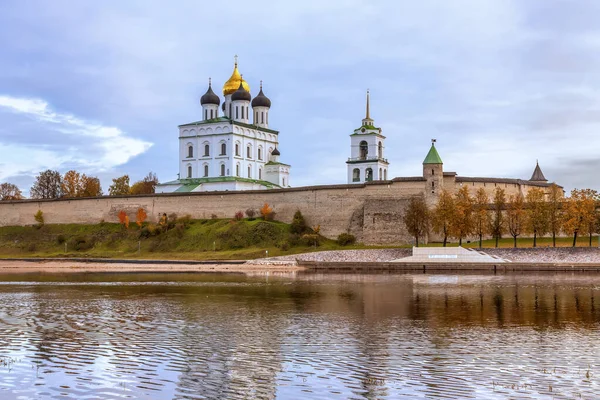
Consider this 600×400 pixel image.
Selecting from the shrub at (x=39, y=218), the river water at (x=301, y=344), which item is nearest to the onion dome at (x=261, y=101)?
the shrub at (x=39, y=218)

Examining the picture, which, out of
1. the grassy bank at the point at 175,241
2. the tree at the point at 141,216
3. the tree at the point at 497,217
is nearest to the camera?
the tree at the point at 497,217

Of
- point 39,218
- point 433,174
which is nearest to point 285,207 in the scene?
point 433,174

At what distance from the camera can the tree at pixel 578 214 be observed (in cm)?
4284

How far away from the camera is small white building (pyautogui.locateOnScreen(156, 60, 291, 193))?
67.4 metres

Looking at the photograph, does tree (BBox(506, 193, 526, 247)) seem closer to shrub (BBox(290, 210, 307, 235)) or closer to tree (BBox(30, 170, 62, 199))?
shrub (BBox(290, 210, 307, 235))

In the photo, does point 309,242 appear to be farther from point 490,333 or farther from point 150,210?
point 490,333

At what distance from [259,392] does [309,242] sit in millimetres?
38010

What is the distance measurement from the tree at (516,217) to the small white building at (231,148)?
2552cm

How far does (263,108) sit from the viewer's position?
7250 cm

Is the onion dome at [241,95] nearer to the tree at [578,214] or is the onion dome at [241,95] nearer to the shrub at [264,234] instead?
the shrub at [264,234]

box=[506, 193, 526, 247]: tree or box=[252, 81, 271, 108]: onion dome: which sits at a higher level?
box=[252, 81, 271, 108]: onion dome

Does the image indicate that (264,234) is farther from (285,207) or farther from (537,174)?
(537,174)

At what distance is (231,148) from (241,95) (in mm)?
5607

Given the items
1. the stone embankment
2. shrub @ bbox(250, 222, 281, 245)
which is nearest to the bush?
the stone embankment
